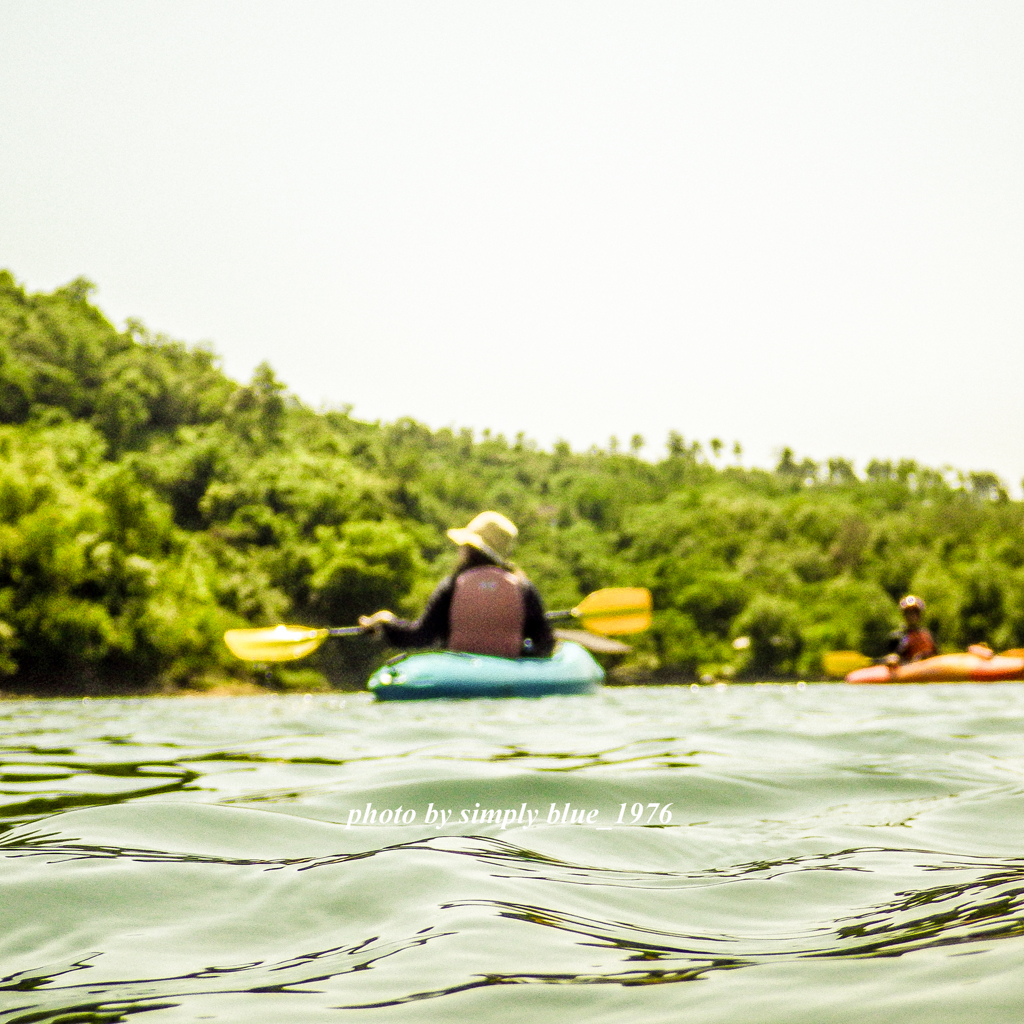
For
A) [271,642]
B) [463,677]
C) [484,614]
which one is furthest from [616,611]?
[271,642]

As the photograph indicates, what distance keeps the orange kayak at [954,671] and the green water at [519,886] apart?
8166 mm

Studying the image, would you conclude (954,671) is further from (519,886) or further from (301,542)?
(301,542)

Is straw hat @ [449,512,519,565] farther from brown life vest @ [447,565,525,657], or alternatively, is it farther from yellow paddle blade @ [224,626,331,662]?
yellow paddle blade @ [224,626,331,662]

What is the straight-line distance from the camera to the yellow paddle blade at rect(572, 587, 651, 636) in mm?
8656

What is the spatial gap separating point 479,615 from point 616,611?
1.62m

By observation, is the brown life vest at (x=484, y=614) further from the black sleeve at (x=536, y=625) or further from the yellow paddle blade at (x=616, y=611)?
the yellow paddle blade at (x=616, y=611)

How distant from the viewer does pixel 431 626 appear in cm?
769

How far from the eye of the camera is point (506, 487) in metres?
59.3

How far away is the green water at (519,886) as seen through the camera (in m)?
1.28

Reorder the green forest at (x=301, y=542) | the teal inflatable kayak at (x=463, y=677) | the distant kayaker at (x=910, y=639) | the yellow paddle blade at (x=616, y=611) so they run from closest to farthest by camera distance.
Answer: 1. the teal inflatable kayak at (x=463, y=677)
2. the yellow paddle blade at (x=616, y=611)
3. the distant kayaker at (x=910, y=639)
4. the green forest at (x=301, y=542)

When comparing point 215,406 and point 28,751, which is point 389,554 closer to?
point 215,406

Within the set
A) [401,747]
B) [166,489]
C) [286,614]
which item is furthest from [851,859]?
[166,489]

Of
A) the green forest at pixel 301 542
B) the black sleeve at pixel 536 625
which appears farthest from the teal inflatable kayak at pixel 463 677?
the green forest at pixel 301 542

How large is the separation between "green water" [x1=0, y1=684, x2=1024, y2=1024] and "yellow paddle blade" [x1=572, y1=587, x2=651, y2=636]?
4.98m
